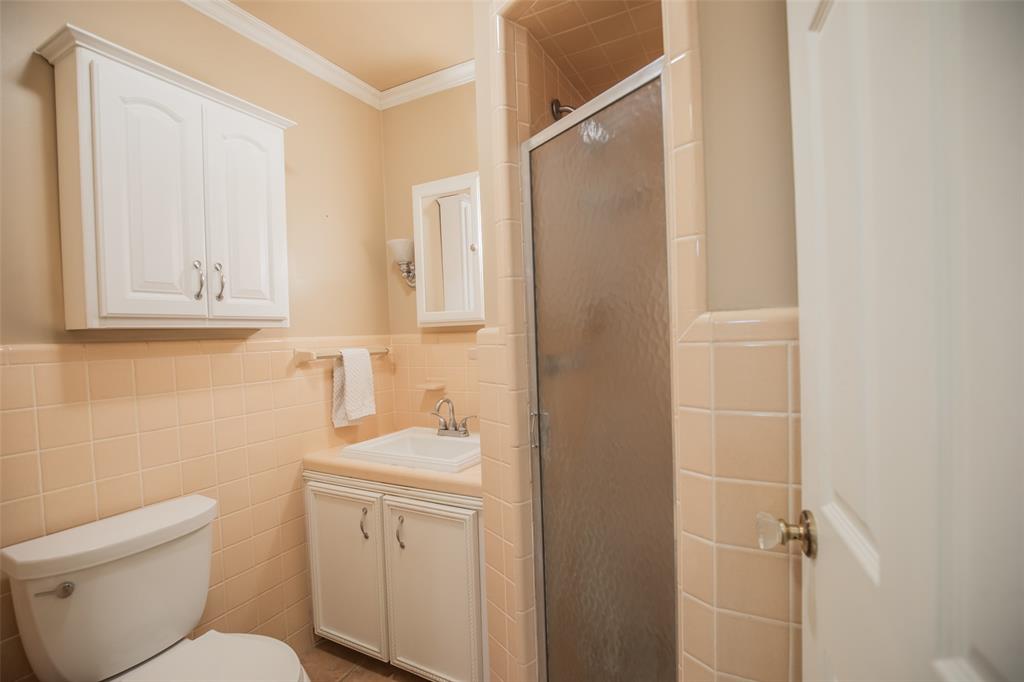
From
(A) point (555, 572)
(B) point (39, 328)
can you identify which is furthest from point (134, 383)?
(A) point (555, 572)

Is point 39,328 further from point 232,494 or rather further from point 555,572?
point 555,572

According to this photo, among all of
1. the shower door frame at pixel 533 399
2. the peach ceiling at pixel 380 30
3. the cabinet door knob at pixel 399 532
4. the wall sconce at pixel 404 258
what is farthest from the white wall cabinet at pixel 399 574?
the peach ceiling at pixel 380 30

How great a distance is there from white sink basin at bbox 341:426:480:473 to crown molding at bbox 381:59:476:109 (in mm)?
1715

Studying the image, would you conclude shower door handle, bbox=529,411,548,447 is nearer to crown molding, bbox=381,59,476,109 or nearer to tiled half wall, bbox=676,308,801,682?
tiled half wall, bbox=676,308,801,682

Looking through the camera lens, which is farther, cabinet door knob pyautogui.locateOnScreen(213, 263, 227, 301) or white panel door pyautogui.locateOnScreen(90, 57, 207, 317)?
cabinet door knob pyautogui.locateOnScreen(213, 263, 227, 301)

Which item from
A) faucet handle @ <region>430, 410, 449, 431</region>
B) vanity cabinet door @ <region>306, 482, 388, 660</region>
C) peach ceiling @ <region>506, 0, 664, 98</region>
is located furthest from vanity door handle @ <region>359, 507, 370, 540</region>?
peach ceiling @ <region>506, 0, 664, 98</region>

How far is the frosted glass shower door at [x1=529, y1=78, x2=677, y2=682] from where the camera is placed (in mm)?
963

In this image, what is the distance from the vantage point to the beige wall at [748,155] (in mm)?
717

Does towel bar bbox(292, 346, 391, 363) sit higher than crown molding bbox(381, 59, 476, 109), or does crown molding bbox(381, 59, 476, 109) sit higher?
crown molding bbox(381, 59, 476, 109)

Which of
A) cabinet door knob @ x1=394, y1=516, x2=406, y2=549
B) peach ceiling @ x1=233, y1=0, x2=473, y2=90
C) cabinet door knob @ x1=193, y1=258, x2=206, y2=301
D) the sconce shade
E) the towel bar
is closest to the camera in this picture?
cabinet door knob @ x1=193, y1=258, x2=206, y2=301

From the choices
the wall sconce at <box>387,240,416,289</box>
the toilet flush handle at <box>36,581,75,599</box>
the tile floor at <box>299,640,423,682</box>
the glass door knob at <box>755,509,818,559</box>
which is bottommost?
the tile floor at <box>299,640,423,682</box>

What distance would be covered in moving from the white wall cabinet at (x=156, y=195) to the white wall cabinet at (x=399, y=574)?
2.73ft

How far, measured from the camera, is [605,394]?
3.58 ft

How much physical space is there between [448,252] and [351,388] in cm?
80
